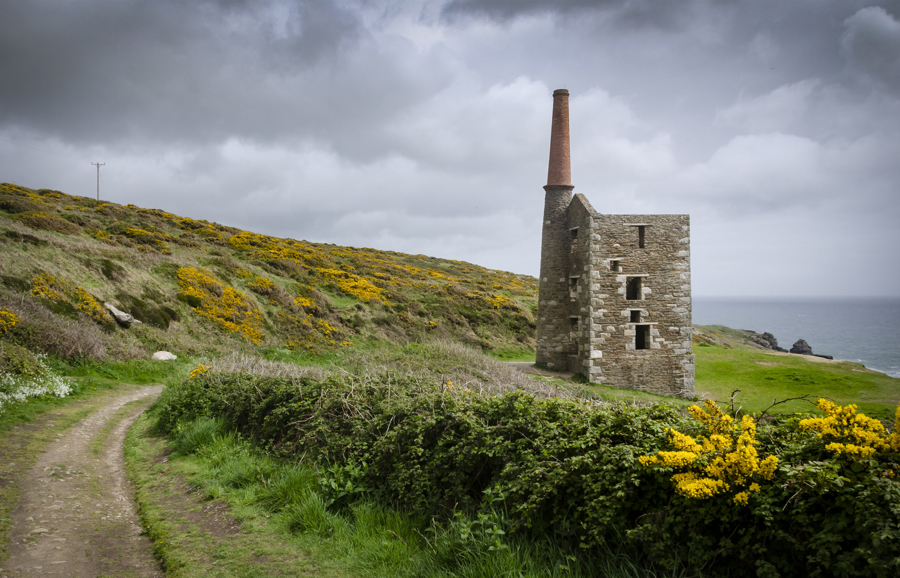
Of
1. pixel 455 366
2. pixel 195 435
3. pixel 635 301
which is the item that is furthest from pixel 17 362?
pixel 635 301

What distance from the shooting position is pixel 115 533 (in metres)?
5.08

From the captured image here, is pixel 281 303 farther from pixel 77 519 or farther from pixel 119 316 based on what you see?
pixel 77 519

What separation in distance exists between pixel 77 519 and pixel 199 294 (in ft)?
56.0

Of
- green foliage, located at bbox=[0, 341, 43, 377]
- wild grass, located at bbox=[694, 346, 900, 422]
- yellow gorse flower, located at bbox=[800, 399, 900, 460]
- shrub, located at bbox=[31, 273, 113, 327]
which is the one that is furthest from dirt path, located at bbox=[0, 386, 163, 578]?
wild grass, located at bbox=[694, 346, 900, 422]

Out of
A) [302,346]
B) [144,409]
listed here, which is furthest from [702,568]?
[302,346]

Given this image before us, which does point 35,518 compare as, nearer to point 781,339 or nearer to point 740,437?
point 740,437

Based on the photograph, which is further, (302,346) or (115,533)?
(302,346)

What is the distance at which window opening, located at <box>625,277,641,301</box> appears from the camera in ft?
63.2

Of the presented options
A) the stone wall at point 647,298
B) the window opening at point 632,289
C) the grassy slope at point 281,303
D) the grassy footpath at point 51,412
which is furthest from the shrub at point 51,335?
the window opening at point 632,289

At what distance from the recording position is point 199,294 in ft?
68.2

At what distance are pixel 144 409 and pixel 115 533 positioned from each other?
6282mm

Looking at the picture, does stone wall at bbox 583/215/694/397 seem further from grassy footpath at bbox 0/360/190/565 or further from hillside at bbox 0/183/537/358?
grassy footpath at bbox 0/360/190/565

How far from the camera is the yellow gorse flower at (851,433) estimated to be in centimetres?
326

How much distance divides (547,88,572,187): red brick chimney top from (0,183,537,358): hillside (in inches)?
415
